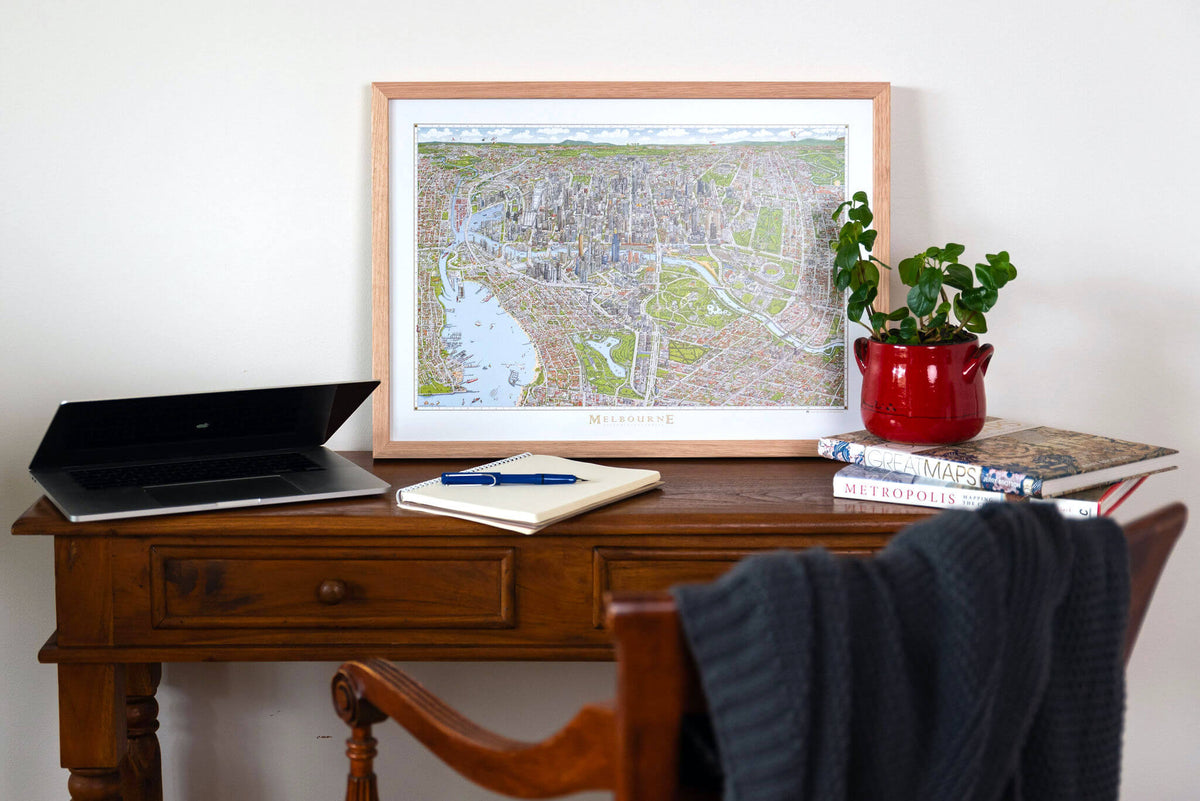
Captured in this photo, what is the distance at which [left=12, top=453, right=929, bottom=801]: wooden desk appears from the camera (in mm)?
1164

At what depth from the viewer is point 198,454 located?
1362 millimetres

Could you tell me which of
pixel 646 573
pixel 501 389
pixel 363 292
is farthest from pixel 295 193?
pixel 646 573

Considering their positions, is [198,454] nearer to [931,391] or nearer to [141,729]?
[141,729]

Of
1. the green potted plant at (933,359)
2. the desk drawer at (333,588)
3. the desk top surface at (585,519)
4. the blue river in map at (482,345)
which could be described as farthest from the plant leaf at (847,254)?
the desk drawer at (333,588)

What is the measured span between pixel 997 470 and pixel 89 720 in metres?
1.16

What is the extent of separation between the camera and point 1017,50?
154cm

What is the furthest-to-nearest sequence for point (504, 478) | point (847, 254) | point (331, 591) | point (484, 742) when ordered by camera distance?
1. point (847, 254)
2. point (504, 478)
3. point (331, 591)
4. point (484, 742)

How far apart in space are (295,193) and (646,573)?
2.76ft

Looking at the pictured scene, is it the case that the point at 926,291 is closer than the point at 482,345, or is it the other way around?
the point at 926,291

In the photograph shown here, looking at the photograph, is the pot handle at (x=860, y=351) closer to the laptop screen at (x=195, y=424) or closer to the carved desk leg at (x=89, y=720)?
the laptop screen at (x=195, y=424)

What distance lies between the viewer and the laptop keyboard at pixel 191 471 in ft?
4.09

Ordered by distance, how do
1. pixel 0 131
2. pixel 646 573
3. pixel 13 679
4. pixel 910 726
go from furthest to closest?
pixel 13 679 < pixel 0 131 < pixel 646 573 < pixel 910 726

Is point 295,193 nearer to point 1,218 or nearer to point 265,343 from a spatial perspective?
point 265,343

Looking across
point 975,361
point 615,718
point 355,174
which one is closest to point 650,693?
point 615,718
